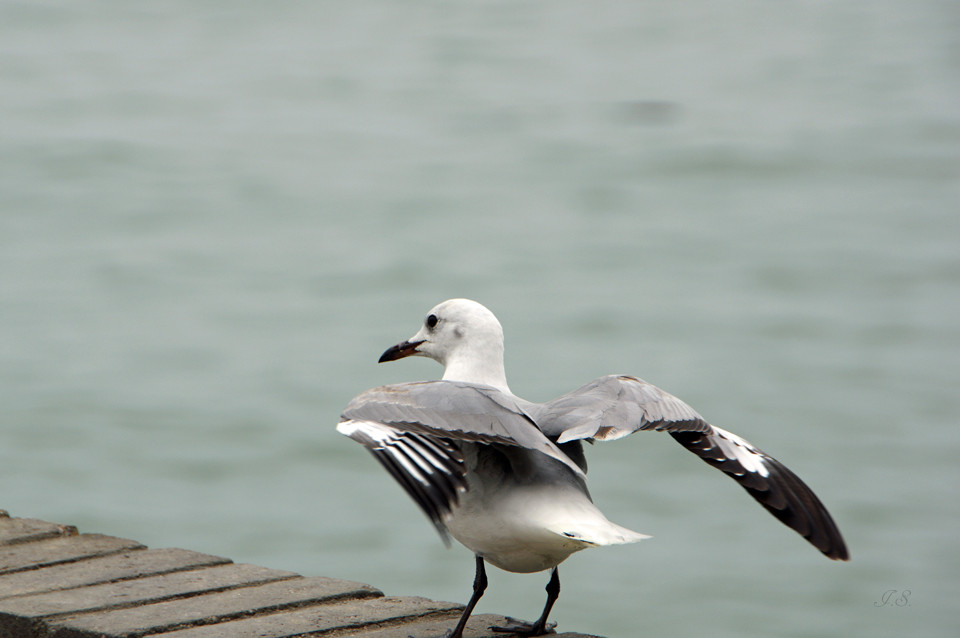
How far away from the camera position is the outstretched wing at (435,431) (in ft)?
8.09

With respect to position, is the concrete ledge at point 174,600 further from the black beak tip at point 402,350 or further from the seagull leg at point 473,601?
the black beak tip at point 402,350

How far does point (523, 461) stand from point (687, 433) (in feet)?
1.28

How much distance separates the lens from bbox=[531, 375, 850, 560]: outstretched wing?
2.62 metres

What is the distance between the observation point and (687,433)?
9.34ft

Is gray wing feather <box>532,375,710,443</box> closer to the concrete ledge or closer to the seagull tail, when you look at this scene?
the seagull tail

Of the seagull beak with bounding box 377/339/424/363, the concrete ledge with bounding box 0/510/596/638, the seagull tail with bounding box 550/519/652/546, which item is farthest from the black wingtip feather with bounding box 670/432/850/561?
the seagull beak with bounding box 377/339/424/363

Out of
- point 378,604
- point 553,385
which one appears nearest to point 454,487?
point 378,604

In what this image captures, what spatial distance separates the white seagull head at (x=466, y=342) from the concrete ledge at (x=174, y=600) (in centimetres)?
58

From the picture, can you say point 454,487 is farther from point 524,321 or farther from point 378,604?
point 524,321

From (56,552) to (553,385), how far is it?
18.5 feet

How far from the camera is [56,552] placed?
3084mm

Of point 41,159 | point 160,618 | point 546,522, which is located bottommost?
point 160,618

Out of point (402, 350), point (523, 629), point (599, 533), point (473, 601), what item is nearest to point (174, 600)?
point (473, 601)

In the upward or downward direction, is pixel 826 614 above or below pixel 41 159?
below
